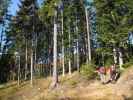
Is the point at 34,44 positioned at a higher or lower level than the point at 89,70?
higher

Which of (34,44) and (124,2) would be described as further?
(34,44)

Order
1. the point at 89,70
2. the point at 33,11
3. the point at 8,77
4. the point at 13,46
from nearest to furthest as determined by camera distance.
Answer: the point at 89,70, the point at 33,11, the point at 13,46, the point at 8,77

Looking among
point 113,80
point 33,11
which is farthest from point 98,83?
point 33,11

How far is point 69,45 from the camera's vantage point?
49.0m

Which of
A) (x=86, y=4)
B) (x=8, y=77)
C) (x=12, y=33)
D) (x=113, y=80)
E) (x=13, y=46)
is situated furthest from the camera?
(x=8, y=77)

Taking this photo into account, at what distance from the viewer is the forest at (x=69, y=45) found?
3005cm

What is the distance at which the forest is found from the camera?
30047 millimetres

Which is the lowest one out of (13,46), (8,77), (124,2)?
(8,77)

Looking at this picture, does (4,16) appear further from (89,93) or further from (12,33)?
(89,93)

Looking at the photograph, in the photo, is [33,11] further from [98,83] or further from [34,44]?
[98,83]

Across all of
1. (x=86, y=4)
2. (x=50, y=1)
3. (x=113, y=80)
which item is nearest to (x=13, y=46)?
(x=86, y=4)

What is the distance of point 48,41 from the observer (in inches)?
2601

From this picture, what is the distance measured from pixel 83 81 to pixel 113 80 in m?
4.46

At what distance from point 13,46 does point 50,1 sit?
27.5 metres
